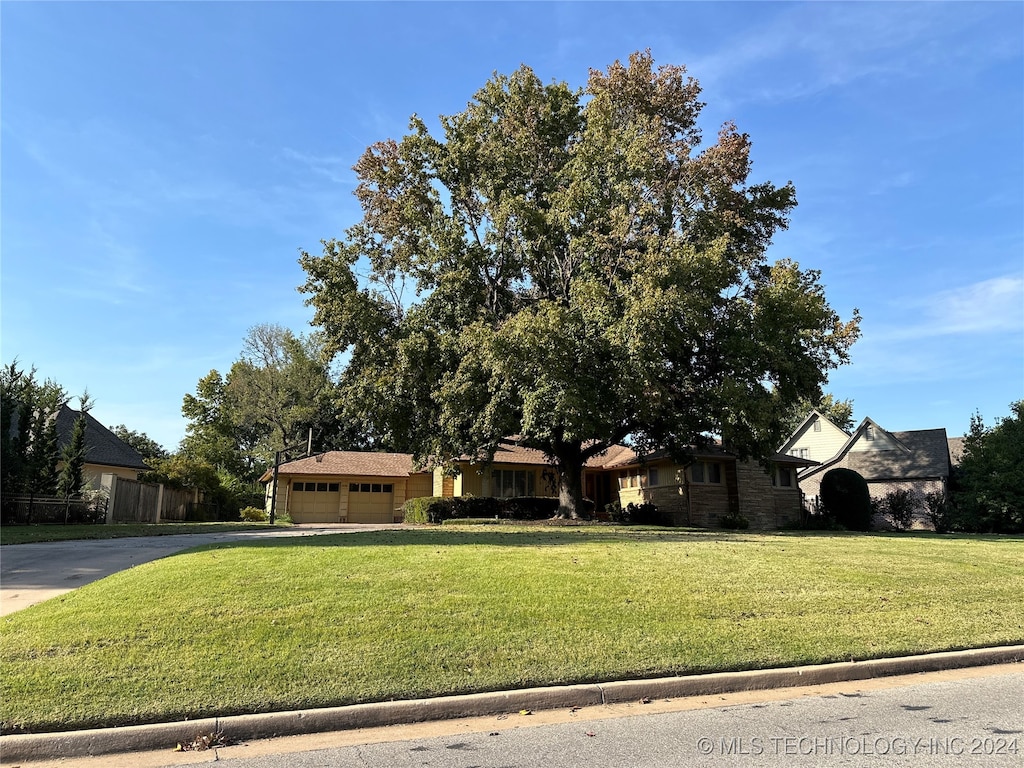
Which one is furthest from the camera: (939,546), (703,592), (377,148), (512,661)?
(377,148)

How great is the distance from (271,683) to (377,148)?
75.3 ft

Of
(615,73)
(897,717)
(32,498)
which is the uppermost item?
(615,73)

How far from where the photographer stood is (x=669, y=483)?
29500mm

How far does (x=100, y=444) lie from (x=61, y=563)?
1055 inches

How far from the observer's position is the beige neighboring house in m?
34.0

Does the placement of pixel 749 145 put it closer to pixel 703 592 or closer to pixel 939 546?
pixel 939 546

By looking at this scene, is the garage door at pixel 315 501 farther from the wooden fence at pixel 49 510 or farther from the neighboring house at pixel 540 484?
the wooden fence at pixel 49 510

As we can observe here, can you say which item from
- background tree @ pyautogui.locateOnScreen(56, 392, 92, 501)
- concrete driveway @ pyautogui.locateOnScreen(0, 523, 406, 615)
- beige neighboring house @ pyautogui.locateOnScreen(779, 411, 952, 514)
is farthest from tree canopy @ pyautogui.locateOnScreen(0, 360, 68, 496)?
beige neighboring house @ pyautogui.locateOnScreen(779, 411, 952, 514)

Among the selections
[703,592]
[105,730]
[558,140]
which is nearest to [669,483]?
[558,140]

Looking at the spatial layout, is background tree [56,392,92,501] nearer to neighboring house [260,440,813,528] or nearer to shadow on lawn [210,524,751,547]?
neighboring house [260,440,813,528]

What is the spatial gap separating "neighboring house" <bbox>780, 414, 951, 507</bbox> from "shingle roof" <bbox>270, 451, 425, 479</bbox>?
2287 cm

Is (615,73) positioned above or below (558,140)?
above

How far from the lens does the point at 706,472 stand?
29031 mm

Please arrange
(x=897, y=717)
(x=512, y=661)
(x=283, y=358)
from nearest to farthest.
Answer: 1. (x=897, y=717)
2. (x=512, y=661)
3. (x=283, y=358)
